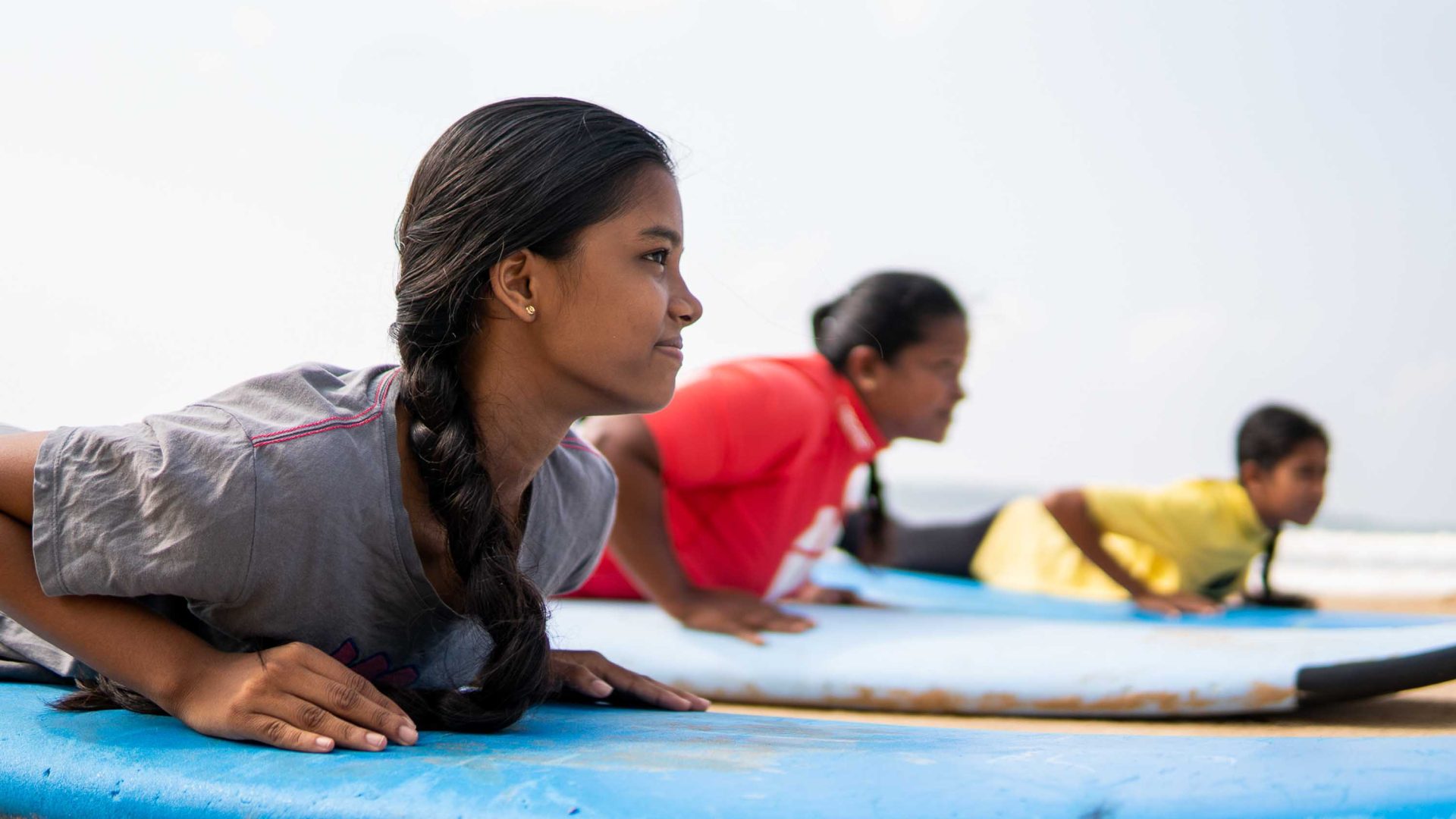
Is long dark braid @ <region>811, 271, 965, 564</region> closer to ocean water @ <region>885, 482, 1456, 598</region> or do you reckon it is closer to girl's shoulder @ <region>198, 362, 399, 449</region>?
girl's shoulder @ <region>198, 362, 399, 449</region>

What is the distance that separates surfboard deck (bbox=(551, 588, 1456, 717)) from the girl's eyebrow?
1.01 m

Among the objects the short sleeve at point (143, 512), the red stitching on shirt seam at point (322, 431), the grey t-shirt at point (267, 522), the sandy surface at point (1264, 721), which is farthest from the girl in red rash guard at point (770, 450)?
the short sleeve at point (143, 512)

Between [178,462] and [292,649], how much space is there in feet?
0.74

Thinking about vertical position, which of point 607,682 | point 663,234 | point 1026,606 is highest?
point 663,234

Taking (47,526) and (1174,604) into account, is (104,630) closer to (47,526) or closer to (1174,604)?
(47,526)

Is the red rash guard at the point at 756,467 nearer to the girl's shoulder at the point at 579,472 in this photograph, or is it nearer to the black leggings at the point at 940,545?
the girl's shoulder at the point at 579,472

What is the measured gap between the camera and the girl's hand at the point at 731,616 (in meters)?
2.90

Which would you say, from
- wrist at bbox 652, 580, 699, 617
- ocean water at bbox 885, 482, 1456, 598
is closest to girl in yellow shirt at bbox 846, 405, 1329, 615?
wrist at bbox 652, 580, 699, 617

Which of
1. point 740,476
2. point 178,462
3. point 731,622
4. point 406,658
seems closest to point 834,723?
point 406,658

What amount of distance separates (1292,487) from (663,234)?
11.0ft

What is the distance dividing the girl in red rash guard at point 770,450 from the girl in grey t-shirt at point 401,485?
4.03 feet

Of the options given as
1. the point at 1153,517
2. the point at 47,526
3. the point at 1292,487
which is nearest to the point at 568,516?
the point at 47,526

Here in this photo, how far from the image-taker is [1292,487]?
428 cm

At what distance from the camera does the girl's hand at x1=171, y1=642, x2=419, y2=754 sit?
1314mm
